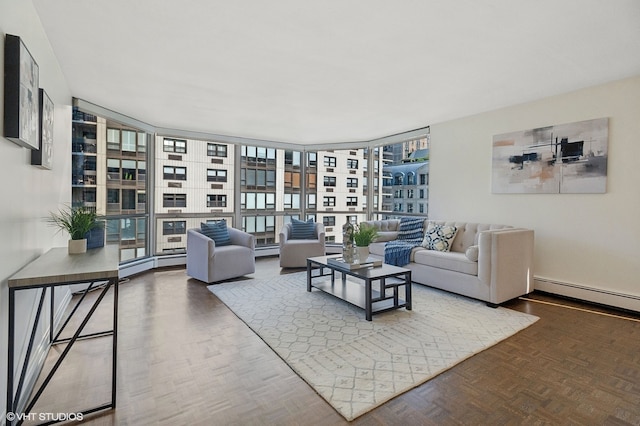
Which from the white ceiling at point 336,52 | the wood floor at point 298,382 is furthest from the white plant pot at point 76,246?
the white ceiling at point 336,52

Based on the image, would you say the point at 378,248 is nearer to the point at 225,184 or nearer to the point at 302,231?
the point at 302,231

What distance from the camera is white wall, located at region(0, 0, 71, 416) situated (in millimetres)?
1608

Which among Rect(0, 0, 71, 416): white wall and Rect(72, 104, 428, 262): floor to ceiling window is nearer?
Rect(0, 0, 71, 416): white wall

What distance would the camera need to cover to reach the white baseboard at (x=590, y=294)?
11.1 ft

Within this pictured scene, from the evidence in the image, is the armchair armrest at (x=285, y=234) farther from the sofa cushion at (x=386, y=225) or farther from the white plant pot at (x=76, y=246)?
the white plant pot at (x=76, y=246)

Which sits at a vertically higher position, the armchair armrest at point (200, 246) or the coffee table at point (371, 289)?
the armchair armrest at point (200, 246)

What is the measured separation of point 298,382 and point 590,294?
3666mm

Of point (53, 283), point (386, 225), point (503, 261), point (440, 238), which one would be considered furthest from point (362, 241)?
point (53, 283)

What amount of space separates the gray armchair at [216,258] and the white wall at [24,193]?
1614 mm

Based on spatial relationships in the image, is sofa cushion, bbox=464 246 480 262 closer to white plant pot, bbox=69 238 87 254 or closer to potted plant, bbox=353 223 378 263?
potted plant, bbox=353 223 378 263

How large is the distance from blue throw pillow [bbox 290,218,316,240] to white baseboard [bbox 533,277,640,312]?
337 centimetres

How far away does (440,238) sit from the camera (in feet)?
14.6

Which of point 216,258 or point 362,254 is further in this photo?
point 216,258

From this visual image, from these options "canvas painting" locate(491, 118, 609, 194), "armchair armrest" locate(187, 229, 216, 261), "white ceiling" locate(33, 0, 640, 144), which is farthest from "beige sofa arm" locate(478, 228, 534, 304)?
"armchair armrest" locate(187, 229, 216, 261)
